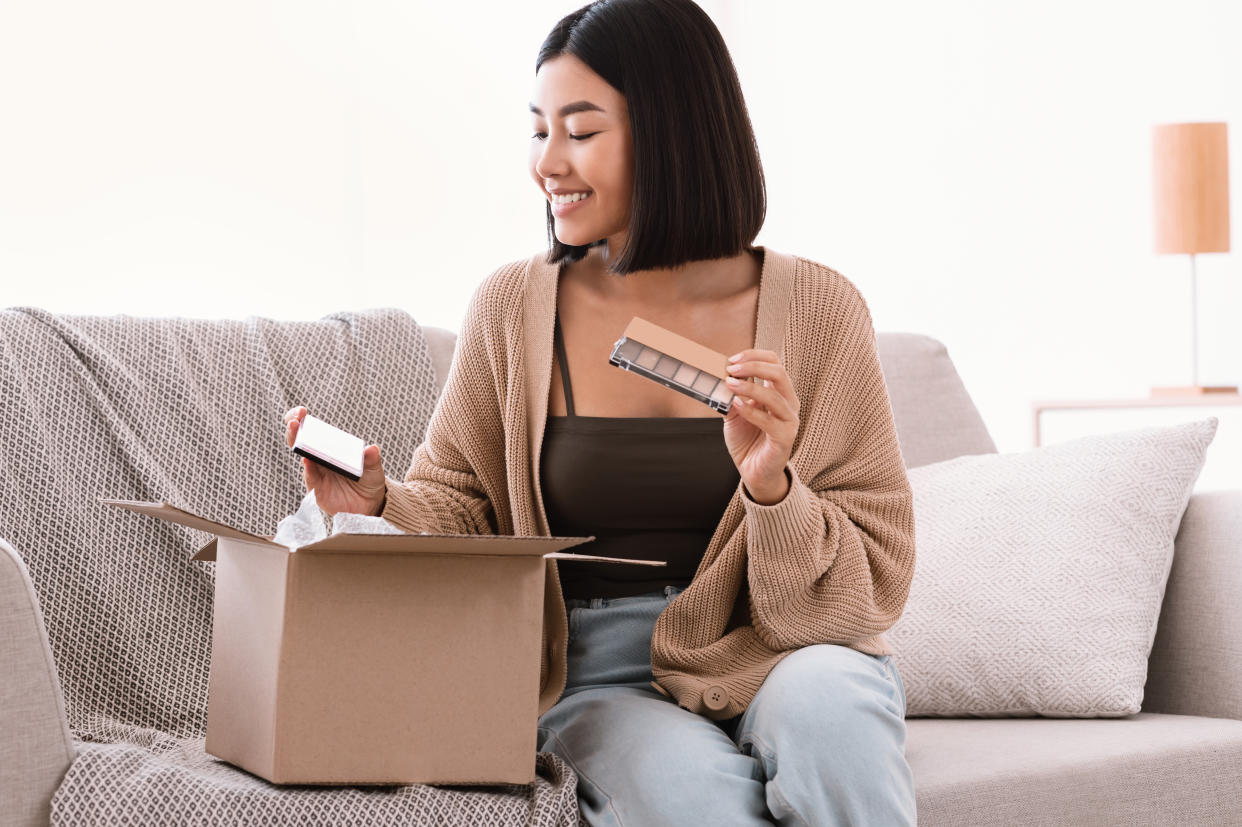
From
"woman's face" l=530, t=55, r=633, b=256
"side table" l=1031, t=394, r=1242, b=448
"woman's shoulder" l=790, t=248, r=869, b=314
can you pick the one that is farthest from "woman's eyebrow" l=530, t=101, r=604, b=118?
"side table" l=1031, t=394, r=1242, b=448

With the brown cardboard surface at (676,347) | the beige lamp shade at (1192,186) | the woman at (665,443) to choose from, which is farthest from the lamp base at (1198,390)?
the brown cardboard surface at (676,347)

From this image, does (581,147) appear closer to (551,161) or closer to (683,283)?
(551,161)

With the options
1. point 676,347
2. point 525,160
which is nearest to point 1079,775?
point 676,347

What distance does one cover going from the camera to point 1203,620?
1.51m

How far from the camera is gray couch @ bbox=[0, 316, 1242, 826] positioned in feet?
3.31

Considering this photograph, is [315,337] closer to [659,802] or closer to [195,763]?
[195,763]

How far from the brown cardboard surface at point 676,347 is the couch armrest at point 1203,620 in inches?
30.3

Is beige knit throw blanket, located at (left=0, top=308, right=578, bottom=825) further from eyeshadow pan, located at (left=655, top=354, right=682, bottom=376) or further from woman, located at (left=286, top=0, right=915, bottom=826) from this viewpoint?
eyeshadow pan, located at (left=655, top=354, right=682, bottom=376)

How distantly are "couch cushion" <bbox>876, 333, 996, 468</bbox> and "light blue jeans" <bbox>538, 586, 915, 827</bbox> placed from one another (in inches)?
28.1

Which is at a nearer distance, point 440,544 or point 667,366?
point 440,544

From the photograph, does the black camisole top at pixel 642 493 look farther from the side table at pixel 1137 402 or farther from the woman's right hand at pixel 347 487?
the side table at pixel 1137 402

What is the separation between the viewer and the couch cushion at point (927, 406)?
1.86 meters

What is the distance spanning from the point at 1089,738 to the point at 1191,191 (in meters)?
1.53

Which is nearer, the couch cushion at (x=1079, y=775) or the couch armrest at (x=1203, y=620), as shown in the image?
the couch cushion at (x=1079, y=775)
